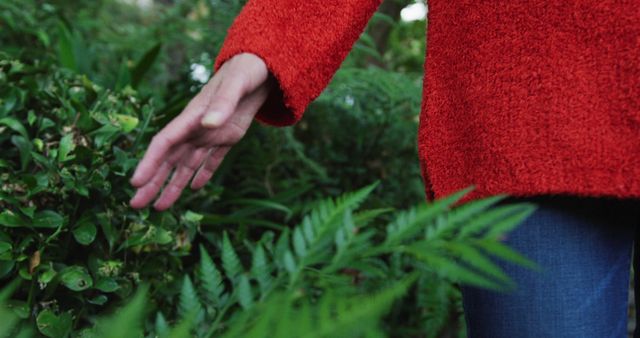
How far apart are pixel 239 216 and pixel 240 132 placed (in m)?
1.08

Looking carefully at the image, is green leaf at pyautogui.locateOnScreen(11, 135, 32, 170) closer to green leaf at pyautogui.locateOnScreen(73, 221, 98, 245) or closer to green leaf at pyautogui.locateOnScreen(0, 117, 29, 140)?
green leaf at pyautogui.locateOnScreen(0, 117, 29, 140)

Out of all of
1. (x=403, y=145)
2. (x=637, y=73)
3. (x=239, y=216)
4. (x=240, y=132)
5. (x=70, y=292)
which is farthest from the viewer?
(x=403, y=145)

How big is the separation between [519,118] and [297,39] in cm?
Result: 37

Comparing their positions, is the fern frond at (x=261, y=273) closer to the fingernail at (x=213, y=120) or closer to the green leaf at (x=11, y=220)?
the fingernail at (x=213, y=120)

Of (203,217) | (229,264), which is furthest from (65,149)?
(229,264)

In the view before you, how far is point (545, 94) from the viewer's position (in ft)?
3.17

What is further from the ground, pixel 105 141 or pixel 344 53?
pixel 344 53

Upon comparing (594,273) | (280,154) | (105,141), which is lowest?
(280,154)

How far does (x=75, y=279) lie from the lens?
4.33 ft

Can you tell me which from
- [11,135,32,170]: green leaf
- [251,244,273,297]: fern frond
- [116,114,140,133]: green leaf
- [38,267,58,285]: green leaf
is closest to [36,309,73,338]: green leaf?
[38,267,58,285]: green leaf

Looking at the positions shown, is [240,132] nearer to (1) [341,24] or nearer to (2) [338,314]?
(1) [341,24]

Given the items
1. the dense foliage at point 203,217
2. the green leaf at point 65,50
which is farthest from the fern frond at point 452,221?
the green leaf at point 65,50

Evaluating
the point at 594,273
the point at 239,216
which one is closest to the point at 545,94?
the point at 594,273

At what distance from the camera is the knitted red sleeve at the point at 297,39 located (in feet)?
3.23
